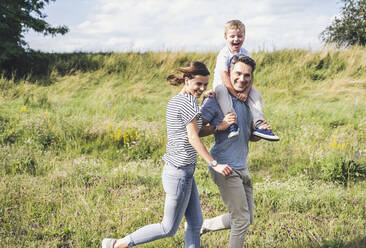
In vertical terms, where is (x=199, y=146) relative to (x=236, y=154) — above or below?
above

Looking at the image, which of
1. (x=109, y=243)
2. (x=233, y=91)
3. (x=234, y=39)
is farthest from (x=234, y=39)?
(x=109, y=243)

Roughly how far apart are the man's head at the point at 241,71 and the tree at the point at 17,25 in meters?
14.3

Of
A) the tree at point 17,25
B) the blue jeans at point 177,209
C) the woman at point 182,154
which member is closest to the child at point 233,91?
the woman at point 182,154

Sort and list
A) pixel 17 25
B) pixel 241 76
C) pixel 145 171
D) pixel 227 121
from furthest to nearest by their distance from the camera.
A: 1. pixel 17 25
2. pixel 145 171
3. pixel 241 76
4. pixel 227 121

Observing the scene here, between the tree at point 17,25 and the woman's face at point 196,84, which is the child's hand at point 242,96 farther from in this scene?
the tree at point 17,25

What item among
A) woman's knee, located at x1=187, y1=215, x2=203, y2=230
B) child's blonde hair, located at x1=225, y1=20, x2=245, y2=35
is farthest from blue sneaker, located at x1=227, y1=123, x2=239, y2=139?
child's blonde hair, located at x1=225, y1=20, x2=245, y2=35

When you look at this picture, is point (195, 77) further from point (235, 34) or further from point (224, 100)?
point (235, 34)

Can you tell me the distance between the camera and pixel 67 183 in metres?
5.09

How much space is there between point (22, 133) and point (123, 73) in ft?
29.3

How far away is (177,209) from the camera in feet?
9.43

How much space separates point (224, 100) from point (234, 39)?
1301mm

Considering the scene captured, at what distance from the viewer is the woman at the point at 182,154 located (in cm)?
277

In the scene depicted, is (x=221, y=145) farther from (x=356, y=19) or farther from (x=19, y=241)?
(x=356, y=19)

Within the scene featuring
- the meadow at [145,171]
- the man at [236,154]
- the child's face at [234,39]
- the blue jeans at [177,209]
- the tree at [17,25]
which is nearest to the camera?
the blue jeans at [177,209]
